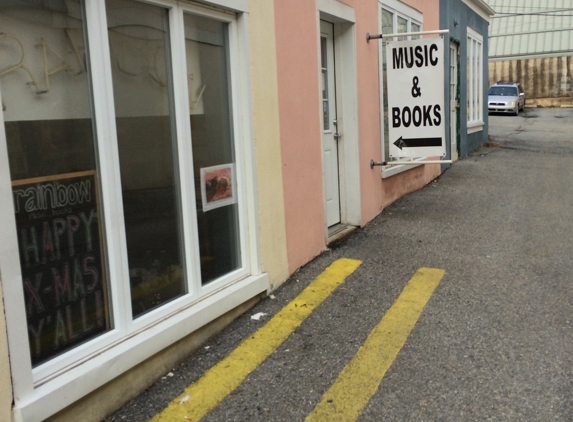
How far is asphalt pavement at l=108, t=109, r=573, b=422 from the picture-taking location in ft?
11.3

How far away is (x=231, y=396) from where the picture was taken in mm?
3586

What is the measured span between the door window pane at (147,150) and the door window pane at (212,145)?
0.92 feet

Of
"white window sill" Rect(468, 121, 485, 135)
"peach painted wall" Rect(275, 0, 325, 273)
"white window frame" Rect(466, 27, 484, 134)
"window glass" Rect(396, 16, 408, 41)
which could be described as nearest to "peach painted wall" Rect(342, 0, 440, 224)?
"window glass" Rect(396, 16, 408, 41)

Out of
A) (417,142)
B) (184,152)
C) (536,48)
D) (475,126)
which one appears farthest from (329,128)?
(536,48)

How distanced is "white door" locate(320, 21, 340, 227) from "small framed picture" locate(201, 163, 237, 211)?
2174 millimetres

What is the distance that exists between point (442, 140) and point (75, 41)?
14.7 ft

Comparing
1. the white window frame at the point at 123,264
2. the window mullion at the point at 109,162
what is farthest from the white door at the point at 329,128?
the window mullion at the point at 109,162

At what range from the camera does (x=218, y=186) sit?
14.9 ft

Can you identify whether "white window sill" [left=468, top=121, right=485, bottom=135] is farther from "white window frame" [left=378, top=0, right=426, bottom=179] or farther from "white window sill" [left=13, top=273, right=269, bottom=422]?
"white window sill" [left=13, top=273, right=269, bottom=422]

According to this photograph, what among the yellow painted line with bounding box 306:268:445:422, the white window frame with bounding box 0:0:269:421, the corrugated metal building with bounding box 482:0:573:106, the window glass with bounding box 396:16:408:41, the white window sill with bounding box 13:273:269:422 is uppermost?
the corrugated metal building with bounding box 482:0:573:106

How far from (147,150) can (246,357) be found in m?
1.51

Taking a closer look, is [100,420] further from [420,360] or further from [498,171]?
[498,171]

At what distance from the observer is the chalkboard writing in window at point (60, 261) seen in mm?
3047

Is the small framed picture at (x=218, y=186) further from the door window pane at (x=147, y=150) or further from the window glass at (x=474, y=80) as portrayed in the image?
the window glass at (x=474, y=80)
